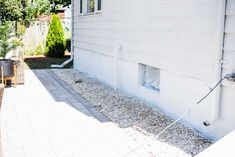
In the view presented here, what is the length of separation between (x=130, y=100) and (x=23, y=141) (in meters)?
2.84

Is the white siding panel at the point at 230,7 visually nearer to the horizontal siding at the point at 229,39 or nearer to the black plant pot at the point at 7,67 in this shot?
the horizontal siding at the point at 229,39

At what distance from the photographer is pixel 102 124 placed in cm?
564

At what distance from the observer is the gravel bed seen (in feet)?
15.6

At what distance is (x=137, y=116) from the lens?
6.04 meters

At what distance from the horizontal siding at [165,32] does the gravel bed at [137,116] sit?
0.78 meters

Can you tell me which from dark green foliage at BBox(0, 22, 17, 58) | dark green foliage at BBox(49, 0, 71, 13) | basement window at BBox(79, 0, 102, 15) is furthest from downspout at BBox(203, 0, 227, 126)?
dark green foliage at BBox(49, 0, 71, 13)

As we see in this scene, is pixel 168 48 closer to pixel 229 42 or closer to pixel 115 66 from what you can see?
pixel 229 42

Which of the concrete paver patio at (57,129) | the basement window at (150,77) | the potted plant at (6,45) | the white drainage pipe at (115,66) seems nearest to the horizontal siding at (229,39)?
the concrete paver patio at (57,129)

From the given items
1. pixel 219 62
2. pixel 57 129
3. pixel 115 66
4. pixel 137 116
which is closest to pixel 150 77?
pixel 137 116

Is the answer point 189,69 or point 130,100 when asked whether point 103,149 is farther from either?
point 130,100

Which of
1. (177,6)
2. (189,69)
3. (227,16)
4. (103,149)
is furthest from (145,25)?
(103,149)

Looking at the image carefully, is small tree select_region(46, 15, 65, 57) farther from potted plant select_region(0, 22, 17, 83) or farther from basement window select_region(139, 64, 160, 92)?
basement window select_region(139, 64, 160, 92)

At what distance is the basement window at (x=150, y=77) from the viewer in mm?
6770

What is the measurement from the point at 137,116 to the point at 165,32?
142cm
